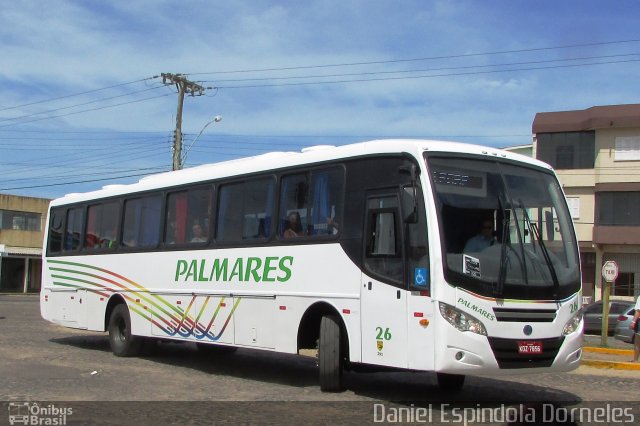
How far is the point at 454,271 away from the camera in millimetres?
8609

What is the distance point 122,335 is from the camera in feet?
49.1

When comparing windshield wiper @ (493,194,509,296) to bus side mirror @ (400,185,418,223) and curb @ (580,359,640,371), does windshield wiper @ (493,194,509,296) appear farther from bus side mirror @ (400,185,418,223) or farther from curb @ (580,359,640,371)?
curb @ (580,359,640,371)

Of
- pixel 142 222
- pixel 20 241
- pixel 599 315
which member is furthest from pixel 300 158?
pixel 20 241

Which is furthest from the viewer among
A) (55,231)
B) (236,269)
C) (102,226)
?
(55,231)

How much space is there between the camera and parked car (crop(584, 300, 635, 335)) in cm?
2620

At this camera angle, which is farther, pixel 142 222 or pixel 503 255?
pixel 142 222

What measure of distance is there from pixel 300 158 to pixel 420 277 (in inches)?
120

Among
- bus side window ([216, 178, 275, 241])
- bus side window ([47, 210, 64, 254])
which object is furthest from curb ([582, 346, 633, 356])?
bus side window ([47, 210, 64, 254])

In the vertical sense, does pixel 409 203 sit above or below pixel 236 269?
above

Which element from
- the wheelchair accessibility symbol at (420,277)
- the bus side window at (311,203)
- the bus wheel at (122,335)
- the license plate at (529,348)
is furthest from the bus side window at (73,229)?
the license plate at (529,348)

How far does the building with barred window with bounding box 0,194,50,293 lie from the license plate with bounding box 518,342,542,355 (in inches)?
2012

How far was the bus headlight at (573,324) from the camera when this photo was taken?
361 inches

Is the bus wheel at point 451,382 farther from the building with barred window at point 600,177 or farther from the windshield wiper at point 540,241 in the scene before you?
the building with barred window at point 600,177

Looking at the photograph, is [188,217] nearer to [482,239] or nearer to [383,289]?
[383,289]
